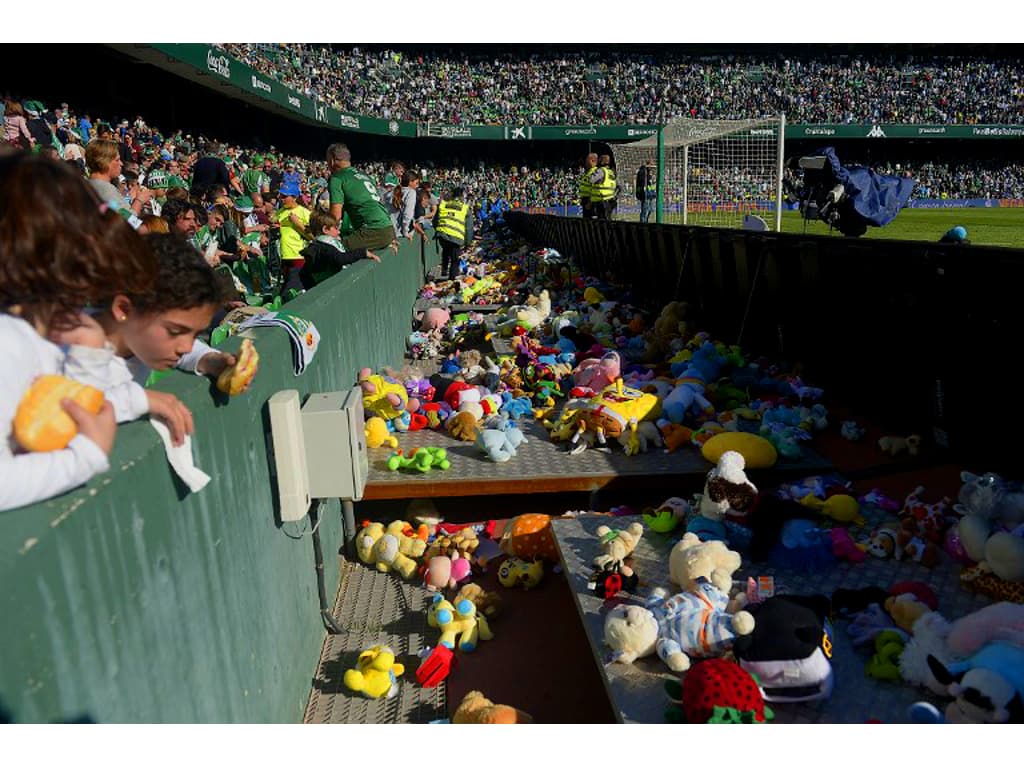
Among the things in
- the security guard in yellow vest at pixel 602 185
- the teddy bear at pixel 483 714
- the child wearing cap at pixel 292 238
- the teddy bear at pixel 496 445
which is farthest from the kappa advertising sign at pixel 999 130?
the teddy bear at pixel 483 714

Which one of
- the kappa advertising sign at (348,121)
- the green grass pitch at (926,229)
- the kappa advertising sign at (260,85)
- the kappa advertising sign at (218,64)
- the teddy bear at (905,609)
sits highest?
the kappa advertising sign at (218,64)

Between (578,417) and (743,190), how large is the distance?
68.3 feet

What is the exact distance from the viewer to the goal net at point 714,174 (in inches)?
860

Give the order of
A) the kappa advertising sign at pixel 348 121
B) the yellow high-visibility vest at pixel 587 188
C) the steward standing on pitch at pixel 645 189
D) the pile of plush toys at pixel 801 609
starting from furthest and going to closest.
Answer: the kappa advertising sign at pixel 348 121
the steward standing on pitch at pixel 645 189
the yellow high-visibility vest at pixel 587 188
the pile of plush toys at pixel 801 609

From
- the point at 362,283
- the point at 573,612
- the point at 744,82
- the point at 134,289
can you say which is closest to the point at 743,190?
the point at 362,283

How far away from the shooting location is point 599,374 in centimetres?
654

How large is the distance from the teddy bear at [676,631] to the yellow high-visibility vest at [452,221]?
1245 centimetres

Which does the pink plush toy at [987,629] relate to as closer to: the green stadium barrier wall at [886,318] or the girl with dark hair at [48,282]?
the green stadium barrier wall at [886,318]

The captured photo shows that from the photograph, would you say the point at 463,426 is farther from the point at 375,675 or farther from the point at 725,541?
the point at 375,675

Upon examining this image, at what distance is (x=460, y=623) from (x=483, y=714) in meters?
0.83

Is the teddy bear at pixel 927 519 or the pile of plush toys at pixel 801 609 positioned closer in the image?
the pile of plush toys at pixel 801 609

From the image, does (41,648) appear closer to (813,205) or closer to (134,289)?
(134,289)

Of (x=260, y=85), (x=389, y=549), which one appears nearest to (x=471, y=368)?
(x=389, y=549)

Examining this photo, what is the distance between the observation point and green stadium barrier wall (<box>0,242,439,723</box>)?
1.54 metres
